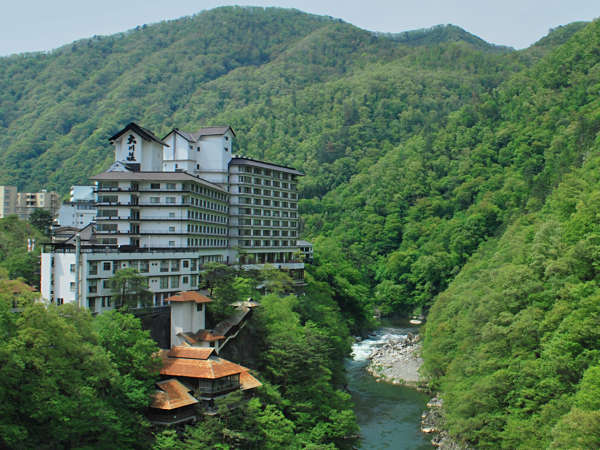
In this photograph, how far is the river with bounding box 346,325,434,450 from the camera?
141 ft

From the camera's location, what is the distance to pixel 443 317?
193 feet

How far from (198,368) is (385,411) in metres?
20.4

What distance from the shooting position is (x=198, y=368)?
3522 centimetres

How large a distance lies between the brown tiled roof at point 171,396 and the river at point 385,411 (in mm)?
15010

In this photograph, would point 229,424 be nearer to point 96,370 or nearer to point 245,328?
point 96,370

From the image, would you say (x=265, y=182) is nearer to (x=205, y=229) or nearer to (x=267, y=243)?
(x=267, y=243)

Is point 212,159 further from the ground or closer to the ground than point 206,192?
further from the ground

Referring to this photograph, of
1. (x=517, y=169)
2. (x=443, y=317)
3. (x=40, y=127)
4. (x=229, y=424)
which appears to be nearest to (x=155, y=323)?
(x=229, y=424)

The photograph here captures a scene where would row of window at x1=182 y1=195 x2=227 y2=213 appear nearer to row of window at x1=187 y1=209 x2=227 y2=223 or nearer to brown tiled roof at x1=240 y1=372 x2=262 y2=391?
row of window at x1=187 y1=209 x2=227 y2=223

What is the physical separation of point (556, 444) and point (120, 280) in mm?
28116

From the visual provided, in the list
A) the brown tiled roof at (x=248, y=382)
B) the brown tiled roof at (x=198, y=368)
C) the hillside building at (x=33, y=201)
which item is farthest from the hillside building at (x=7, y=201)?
the brown tiled roof at (x=248, y=382)

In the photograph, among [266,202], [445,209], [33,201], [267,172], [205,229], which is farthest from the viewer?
[33,201]

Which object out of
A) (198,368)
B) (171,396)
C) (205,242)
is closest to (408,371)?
(205,242)

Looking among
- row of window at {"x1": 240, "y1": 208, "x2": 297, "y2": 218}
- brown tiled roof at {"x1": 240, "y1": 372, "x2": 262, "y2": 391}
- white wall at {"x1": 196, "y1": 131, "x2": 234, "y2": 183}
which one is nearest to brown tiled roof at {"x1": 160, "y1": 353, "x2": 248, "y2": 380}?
brown tiled roof at {"x1": 240, "y1": 372, "x2": 262, "y2": 391}
